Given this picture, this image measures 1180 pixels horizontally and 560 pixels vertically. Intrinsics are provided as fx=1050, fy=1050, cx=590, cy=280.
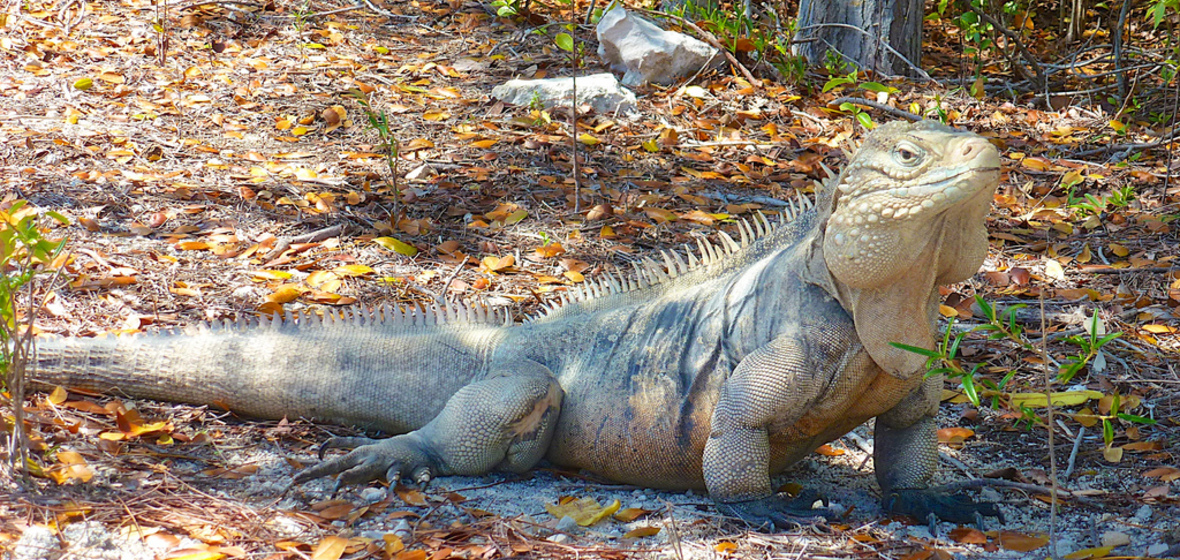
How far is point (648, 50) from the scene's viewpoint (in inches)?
336

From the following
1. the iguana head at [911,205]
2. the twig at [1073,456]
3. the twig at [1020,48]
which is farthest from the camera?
the twig at [1020,48]

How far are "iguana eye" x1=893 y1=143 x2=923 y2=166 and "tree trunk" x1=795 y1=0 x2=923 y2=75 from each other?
5.58 m

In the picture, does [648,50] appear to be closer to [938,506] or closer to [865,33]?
[865,33]

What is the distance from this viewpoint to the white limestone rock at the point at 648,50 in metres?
8.56

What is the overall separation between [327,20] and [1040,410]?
728 cm

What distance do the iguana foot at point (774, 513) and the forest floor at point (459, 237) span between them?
64 mm

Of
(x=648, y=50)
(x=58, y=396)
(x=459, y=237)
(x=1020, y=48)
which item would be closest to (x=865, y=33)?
(x=1020, y=48)

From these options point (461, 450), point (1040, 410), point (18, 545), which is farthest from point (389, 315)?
point (1040, 410)

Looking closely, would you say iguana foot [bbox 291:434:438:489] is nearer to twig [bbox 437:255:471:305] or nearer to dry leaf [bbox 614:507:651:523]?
dry leaf [bbox 614:507:651:523]

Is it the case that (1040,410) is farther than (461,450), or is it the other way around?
(1040,410)

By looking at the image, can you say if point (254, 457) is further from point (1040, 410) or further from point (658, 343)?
point (1040, 410)

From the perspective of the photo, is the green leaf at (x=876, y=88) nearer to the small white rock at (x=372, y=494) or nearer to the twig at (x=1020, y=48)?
the twig at (x=1020, y=48)

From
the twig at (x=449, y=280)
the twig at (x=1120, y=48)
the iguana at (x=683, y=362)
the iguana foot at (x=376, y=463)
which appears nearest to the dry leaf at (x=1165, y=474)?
the iguana at (x=683, y=362)

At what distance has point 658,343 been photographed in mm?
4172
